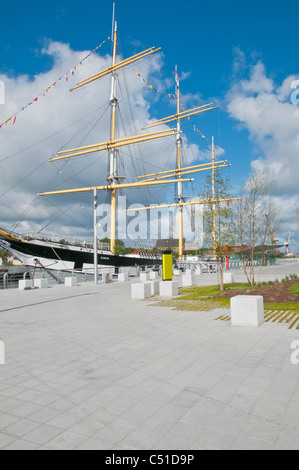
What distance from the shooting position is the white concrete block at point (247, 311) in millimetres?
7590

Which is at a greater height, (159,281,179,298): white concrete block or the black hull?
the black hull

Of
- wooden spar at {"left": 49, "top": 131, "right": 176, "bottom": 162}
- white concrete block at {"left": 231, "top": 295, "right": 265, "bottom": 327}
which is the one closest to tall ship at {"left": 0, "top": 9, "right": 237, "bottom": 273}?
wooden spar at {"left": 49, "top": 131, "right": 176, "bottom": 162}

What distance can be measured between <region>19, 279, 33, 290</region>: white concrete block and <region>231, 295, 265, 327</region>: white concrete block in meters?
15.2

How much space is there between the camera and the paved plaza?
2943 mm

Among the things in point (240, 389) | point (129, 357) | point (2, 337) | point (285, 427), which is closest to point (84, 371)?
point (129, 357)

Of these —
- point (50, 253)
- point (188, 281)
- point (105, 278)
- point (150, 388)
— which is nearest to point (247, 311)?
point (150, 388)

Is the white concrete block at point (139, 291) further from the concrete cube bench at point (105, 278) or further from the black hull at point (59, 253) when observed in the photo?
the black hull at point (59, 253)

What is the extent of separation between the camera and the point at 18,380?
14.8ft

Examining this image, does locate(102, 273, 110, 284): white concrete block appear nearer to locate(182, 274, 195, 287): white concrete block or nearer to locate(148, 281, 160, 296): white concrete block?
locate(182, 274, 195, 287): white concrete block

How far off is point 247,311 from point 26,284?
51.2 feet

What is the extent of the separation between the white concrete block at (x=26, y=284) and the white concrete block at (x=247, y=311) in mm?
15157

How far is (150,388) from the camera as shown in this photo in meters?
4.09

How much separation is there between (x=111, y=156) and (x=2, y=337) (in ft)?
116
